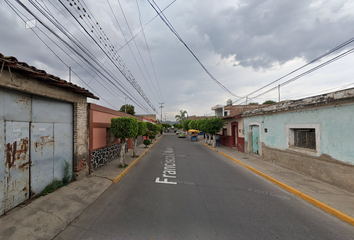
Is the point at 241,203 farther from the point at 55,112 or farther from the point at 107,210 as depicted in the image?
the point at 55,112

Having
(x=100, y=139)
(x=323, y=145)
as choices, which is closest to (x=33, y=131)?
(x=100, y=139)

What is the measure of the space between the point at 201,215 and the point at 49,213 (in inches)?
145

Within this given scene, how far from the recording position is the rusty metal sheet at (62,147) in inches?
197

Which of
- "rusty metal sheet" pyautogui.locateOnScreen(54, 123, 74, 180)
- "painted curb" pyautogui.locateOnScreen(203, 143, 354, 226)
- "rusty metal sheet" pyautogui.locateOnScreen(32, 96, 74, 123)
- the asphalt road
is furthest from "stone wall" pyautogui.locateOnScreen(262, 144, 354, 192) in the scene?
"rusty metal sheet" pyautogui.locateOnScreen(32, 96, 74, 123)

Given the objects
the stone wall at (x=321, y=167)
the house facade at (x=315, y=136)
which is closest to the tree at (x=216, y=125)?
the house facade at (x=315, y=136)

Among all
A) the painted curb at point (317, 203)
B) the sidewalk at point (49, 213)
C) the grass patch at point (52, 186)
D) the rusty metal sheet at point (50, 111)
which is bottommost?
the painted curb at point (317, 203)

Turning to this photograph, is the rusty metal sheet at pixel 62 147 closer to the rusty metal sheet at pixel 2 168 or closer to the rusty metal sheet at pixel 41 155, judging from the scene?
the rusty metal sheet at pixel 41 155

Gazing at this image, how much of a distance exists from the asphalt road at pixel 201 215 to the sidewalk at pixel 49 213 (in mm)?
262

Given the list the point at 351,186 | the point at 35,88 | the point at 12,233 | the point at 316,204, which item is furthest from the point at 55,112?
the point at 351,186

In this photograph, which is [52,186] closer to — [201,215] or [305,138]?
[201,215]

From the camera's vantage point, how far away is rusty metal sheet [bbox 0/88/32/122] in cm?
350

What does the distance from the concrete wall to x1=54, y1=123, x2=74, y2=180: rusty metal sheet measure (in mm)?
9957

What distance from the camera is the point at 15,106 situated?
3.77 m

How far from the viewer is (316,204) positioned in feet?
14.0
